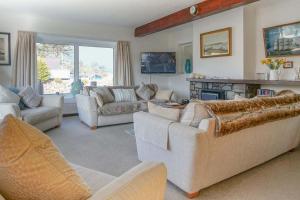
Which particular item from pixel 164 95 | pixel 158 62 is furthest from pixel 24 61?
pixel 158 62

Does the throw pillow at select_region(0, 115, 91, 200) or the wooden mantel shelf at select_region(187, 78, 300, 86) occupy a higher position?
the wooden mantel shelf at select_region(187, 78, 300, 86)

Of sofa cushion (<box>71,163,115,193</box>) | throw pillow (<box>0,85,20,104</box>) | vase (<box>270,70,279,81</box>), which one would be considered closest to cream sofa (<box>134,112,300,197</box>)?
sofa cushion (<box>71,163,115,193</box>)

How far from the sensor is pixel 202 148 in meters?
1.96

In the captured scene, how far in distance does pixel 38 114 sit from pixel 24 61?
74.0 inches

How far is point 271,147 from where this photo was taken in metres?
2.73

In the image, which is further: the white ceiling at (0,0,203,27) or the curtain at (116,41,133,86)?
the curtain at (116,41,133,86)

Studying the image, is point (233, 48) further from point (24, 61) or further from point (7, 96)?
point (24, 61)

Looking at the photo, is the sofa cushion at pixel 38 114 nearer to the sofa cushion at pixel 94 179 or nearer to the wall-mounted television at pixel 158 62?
the sofa cushion at pixel 94 179

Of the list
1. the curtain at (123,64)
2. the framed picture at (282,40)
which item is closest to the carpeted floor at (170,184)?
the framed picture at (282,40)

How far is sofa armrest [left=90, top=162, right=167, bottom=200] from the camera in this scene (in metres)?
0.95

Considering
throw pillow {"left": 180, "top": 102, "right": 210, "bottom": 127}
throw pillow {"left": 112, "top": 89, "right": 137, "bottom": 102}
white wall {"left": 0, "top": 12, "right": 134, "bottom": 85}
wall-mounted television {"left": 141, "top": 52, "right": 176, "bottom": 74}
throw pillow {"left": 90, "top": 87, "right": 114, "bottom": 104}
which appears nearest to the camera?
throw pillow {"left": 180, "top": 102, "right": 210, "bottom": 127}

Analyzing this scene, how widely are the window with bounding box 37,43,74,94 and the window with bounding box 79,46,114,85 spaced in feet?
0.93

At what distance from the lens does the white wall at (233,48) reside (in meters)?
4.80

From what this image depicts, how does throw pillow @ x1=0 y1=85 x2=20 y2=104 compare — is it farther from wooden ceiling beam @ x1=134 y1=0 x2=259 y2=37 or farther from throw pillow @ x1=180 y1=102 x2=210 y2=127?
wooden ceiling beam @ x1=134 y1=0 x2=259 y2=37
